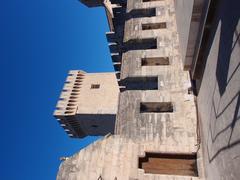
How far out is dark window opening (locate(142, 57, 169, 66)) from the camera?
14.4 metres

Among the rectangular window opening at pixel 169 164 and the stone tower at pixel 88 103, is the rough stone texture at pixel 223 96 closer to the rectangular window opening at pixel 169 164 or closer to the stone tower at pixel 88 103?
the rectangular window opening at pixel 169 164

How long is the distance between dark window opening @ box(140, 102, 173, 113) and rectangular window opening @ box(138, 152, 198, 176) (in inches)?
94.0

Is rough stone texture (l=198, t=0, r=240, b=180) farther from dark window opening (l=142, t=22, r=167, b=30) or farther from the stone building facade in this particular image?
dark window opening (l=142, t=22, r=167, b=30)

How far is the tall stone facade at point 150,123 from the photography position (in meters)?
10.2

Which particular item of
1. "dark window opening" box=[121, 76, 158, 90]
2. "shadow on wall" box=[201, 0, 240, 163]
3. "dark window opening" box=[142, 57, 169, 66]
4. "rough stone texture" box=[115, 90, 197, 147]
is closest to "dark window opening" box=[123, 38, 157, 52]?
"dark window opening" box=[142, 57, 169, 66]

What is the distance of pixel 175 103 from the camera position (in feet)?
39.3

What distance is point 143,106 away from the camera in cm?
1273

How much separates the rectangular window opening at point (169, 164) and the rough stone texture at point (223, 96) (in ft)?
3.81

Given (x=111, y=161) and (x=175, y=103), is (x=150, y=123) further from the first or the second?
(x=111, y=161)

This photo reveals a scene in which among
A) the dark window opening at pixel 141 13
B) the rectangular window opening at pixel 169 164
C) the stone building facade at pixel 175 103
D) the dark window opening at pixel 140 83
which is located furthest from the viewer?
the dark window opening at pixel 141 13

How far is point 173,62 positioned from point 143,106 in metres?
2.79

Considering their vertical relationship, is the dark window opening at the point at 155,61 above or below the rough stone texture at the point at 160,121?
above

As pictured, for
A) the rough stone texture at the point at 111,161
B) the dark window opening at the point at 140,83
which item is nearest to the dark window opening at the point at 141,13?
the dark window opening at the point at 140,83

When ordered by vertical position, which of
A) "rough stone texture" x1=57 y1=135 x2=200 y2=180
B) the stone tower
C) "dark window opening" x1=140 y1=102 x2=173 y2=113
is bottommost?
the stone tower
